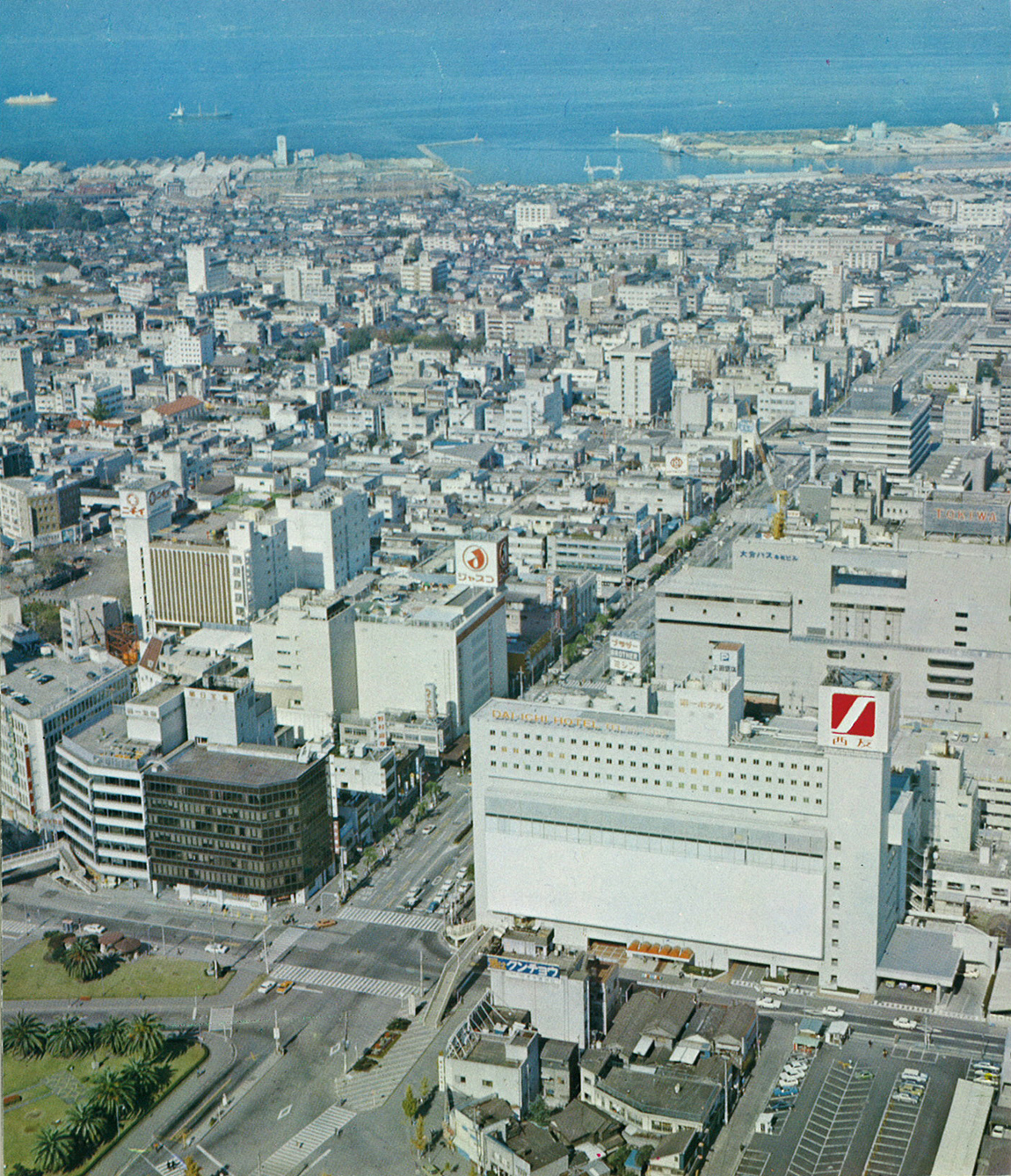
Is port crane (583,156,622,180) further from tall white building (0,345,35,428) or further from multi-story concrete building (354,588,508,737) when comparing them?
multi-story concrete building (354,588,508,737)

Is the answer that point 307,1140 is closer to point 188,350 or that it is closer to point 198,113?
point 198,113

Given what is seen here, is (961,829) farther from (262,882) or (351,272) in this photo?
(351,272)

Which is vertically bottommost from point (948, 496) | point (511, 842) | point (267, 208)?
point (511, 842)

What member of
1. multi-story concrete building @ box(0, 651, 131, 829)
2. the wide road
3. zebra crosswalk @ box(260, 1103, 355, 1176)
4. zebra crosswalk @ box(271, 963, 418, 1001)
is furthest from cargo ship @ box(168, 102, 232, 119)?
zebra crosswalk @ box(260, 1103, 355, 1176)

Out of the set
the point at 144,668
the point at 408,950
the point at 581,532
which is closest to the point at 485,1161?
the point at 408,950

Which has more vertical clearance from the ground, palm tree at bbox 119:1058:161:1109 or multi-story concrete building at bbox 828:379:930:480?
multi-story concrete building at bbox 828:379:930:480

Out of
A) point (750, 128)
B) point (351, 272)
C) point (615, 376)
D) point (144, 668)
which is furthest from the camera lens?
point (351, 272)

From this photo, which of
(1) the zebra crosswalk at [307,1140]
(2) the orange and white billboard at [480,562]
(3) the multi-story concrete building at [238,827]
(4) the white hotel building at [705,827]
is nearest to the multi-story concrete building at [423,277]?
(2) the orange and white billboard at [480,562]
